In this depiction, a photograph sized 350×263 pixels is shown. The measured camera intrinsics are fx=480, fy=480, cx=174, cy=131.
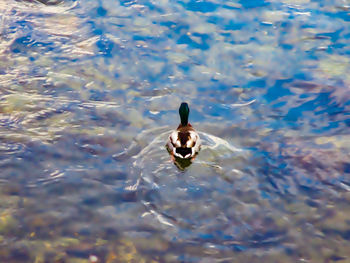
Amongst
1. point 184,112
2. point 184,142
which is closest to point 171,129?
point 184,112

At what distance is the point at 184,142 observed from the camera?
8156 millimetres

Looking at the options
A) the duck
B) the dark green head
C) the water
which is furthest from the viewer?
the dark green head

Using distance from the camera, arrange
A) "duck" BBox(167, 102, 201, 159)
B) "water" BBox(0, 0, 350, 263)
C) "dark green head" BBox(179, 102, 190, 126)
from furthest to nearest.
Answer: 1. "dark green head" BBox(179, 102, 190, 126)
2. "duck" BBox(167, 102, 201, 159)
3. "water" BBox(0, 0, 350, 263)

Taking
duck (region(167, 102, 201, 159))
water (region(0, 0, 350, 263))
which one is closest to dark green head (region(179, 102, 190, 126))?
duck (region(167, 102, 201, 159))

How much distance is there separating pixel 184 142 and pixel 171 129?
1.05 metres

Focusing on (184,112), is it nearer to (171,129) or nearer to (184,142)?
(171,129)

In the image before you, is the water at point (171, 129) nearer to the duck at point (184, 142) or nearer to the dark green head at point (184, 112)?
the duck at point (184, 142)

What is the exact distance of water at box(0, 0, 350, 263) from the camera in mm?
6680

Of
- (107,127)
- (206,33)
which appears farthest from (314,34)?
(107,127)

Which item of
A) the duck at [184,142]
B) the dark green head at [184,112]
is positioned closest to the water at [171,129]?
the duck at [184,142]

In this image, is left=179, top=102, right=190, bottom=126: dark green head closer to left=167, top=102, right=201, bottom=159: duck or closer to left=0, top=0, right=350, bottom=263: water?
left=167, top=102, right=201, bottom=159: duck

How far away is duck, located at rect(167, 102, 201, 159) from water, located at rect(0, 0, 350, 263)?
0.18m

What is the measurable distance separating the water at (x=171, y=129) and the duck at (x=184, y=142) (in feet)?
0.60

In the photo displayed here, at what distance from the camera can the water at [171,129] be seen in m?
6.68
